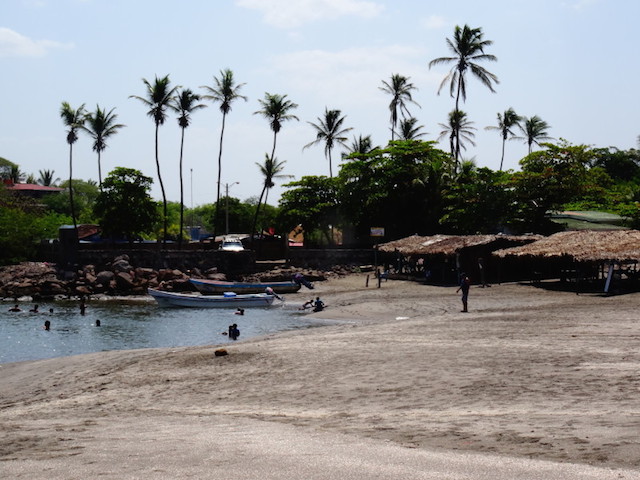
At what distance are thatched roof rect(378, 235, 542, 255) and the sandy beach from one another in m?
22.2

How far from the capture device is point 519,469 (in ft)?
26.6

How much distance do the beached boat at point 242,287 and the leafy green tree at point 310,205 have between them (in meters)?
19.4

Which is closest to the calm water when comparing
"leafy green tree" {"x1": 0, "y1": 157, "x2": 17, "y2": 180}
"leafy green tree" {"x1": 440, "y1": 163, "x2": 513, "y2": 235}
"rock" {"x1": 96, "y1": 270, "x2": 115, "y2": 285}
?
"rock" {"x1": 96, "y1": 270, "x2": 115, "y2": 285}

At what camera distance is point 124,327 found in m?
40.7

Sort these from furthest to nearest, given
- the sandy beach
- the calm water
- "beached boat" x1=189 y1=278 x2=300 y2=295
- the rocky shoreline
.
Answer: the rocky shoreline < "beached boat" x1=189 y1=278 x2=300 y2=295 < the calm water < the sandy beach

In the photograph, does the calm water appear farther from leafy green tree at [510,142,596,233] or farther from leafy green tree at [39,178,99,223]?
leafy green tree at [39,178,99,223]

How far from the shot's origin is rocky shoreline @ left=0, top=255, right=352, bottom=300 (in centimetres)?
6100

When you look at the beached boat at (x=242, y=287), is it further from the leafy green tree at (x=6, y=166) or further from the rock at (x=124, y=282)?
the leafy green tree at (x=6, y=166)

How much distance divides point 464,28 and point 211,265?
34.8 m

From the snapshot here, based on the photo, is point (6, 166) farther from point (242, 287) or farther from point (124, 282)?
point (242, 287)

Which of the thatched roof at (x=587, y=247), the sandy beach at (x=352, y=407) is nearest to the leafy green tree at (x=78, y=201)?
the thatched roof at (x=587, y=247)

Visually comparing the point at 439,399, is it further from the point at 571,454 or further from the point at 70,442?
the point at 70,442

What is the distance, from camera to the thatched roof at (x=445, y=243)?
49219mm

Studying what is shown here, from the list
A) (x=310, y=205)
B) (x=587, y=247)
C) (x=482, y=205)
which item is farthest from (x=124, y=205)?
(x=587, y=247)
